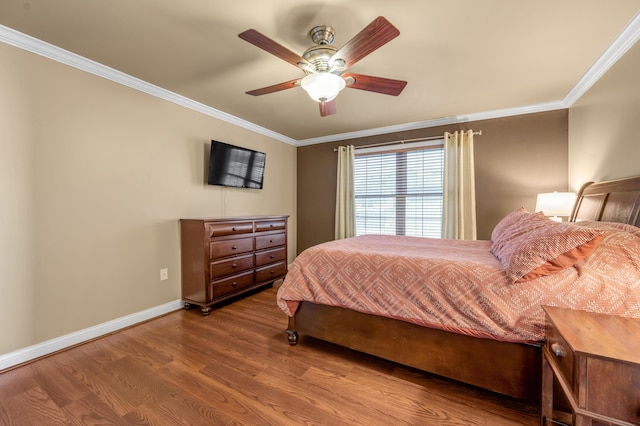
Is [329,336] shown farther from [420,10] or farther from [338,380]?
[420,10]

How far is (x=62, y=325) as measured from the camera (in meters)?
2.09

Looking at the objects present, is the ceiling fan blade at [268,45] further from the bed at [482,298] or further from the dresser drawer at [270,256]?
the dresser drawer at [270,256]

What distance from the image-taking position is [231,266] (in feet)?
9.80

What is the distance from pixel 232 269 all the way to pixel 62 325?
4.66ft

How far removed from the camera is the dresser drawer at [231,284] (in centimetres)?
280

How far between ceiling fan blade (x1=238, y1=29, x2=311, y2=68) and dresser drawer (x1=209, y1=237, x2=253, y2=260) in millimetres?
1952

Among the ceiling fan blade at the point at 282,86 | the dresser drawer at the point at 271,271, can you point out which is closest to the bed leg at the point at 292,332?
the dresser drawer at the point at 271,271

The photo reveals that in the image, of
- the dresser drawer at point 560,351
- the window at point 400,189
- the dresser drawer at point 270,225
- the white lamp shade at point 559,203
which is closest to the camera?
the dresser drawer at point 560,351

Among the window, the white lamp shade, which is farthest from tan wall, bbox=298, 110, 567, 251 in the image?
the white lamp shade

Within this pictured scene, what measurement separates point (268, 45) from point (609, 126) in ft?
9.51

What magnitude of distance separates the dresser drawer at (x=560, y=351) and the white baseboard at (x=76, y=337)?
3.16 metres

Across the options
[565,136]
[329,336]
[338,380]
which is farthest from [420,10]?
[565,136]

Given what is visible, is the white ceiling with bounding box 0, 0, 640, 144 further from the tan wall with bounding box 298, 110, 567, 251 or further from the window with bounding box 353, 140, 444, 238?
the window with bounding box 353, 140, 444, 238

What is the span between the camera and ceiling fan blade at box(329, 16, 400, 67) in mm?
1377
